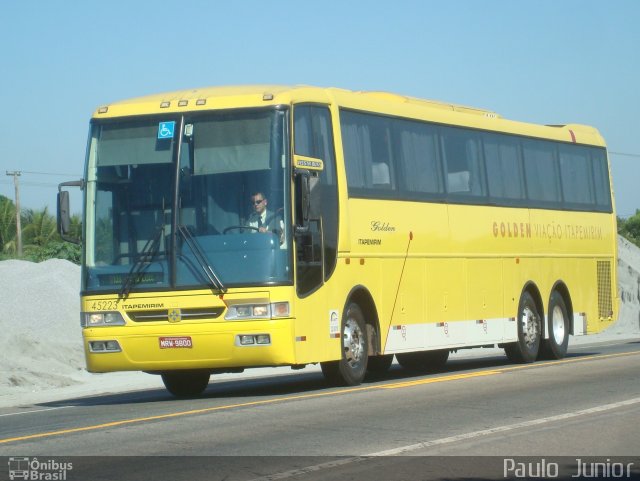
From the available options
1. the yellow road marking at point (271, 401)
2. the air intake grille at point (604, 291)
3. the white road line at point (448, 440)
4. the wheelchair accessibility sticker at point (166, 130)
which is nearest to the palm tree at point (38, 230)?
the air intake grille at point (604, 291)

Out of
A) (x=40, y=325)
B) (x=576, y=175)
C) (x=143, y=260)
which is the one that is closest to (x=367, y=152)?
(x=143, y=260)

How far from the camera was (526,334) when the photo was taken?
76.3ft

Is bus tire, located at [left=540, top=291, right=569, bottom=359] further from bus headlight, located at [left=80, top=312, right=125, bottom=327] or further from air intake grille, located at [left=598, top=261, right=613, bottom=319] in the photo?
bus headlight, located at [left=80, top=312, right=125, bottom=327]

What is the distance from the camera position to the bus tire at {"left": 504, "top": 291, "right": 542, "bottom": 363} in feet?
75.7

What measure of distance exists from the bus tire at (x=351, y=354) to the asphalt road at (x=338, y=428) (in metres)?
0.26

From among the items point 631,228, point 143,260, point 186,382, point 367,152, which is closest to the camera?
point 143,260

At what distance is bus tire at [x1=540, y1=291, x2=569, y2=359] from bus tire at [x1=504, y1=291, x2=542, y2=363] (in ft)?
1.27

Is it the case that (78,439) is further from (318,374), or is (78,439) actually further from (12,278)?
(12,278)

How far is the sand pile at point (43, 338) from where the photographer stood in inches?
912

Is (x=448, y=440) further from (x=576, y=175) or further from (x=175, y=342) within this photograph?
(x=576, y=175)

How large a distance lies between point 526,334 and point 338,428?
1134cm

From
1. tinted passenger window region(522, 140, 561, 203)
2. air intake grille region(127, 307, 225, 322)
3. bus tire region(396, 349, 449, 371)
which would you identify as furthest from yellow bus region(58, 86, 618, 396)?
tinted passenger window region(522, 140, 561, 203)

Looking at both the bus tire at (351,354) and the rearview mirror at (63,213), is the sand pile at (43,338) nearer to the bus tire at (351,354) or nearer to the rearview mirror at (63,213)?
the rearview mirror at (63,213)

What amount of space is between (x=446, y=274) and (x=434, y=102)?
3.02 m
